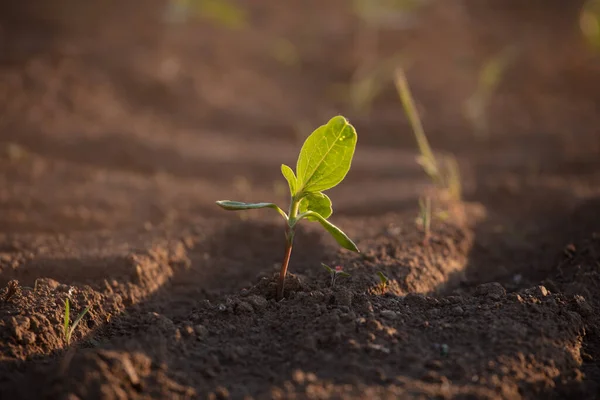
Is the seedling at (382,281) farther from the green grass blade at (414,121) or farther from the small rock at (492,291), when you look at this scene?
the green grass blade at (414,121)

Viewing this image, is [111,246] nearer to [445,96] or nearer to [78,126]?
[78,126]

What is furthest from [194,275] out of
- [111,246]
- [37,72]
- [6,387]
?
[37,72]

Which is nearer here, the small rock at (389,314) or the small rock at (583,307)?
the small rock at (389,314)

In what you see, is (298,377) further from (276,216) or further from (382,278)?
(276,216)

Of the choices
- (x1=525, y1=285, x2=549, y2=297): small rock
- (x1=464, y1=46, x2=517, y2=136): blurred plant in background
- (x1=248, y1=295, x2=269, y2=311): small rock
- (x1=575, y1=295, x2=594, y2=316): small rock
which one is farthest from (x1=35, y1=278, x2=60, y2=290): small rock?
(x1=464, y1=46, x2=517, y2=136): blurred plant in background

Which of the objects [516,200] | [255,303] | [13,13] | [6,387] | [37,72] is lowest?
[6,387]

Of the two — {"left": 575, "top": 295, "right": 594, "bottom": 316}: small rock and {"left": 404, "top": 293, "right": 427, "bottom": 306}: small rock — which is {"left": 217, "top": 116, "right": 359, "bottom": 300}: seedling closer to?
{"left": 404, "top": 293, "right": 427, "bottom": 306}: small rock

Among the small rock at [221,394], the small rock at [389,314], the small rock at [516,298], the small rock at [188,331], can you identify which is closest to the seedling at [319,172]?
the small rock at [389,314]

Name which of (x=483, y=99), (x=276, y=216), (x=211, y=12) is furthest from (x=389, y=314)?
(x=211, y=12)

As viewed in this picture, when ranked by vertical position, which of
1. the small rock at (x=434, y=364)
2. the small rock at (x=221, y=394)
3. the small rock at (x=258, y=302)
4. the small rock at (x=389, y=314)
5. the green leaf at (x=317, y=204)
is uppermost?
the green leaf at (x=317, y=204)
